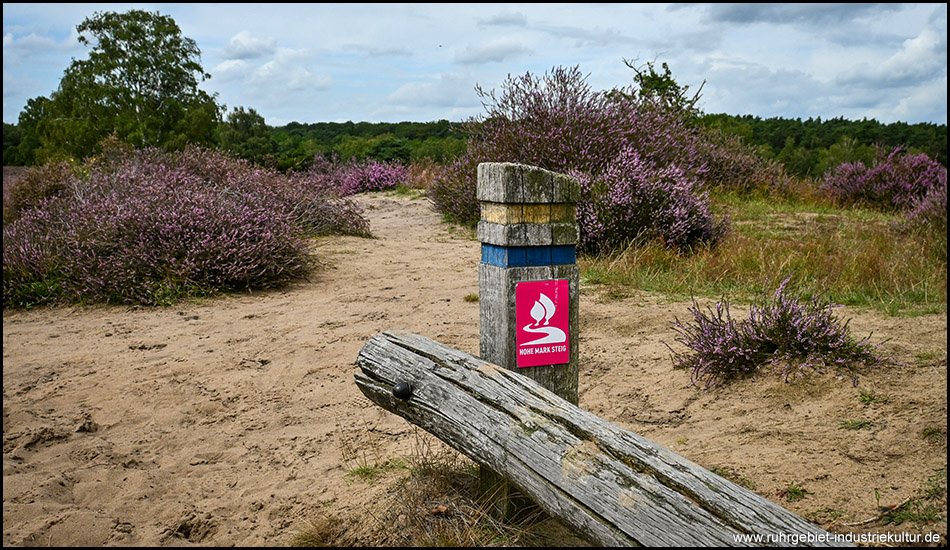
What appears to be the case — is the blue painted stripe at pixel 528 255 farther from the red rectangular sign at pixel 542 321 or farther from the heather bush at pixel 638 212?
the heather bush at pixel 638 212

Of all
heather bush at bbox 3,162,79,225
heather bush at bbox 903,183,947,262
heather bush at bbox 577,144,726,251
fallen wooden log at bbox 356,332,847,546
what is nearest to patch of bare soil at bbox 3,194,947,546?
fallen wooden log at bbox 356,332,847,546

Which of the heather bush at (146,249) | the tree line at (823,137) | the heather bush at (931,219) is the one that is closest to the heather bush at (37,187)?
the heather bush at (146,249)

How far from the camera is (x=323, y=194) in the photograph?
11258mm

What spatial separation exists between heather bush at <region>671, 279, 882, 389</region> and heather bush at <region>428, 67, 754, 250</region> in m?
3.99

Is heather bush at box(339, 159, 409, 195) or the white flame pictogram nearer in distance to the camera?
the white flame pictogram

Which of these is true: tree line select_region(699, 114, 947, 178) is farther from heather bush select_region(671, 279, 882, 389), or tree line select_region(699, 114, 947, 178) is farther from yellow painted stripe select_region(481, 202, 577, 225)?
yellow painted stripe select_region(481, 202, 577, 225)

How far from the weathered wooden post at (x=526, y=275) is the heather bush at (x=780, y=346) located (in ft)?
5.67

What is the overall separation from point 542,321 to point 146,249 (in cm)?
581

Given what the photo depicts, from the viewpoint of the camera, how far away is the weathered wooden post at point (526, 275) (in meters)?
2.61

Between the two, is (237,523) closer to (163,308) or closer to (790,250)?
(163,308)

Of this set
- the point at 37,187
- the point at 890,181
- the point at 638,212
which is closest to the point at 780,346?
the point at 638,212

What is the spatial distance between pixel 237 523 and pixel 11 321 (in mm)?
4838

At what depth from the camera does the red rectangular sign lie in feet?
8.70

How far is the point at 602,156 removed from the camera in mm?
9648
